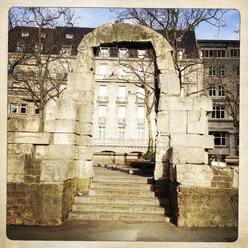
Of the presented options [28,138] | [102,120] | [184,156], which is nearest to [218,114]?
[102,120]

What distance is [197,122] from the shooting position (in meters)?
7.86

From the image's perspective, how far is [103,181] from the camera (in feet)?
28.6

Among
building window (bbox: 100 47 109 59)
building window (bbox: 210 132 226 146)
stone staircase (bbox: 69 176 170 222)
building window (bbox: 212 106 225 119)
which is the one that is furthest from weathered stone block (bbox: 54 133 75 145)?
building window (bbox: 100 47 109 59)

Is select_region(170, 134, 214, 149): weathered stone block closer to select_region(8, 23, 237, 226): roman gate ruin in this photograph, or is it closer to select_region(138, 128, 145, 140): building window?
select_region(8, 23, 237, 226): roman gate ruin

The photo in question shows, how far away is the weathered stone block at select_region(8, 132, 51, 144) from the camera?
7289 mm

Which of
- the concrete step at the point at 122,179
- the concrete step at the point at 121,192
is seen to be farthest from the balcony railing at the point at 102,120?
the concrete step at the point at 121,192

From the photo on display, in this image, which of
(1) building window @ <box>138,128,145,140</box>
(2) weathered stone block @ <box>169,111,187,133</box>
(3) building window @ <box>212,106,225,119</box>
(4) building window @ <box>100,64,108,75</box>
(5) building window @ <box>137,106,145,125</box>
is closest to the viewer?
(2) weathered stone block @ <box>169,111,187,133</box>

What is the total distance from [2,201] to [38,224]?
1.39 metres

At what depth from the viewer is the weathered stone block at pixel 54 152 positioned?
7.49m

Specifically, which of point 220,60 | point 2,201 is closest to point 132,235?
point 2,201

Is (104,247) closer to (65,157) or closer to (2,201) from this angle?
(2,201)

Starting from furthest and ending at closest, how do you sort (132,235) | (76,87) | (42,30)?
(42,30) → (76,87) → (132,235)

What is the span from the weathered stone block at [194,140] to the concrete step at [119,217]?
1.93 metres

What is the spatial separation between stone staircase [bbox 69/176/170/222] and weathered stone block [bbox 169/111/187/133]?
170cm
